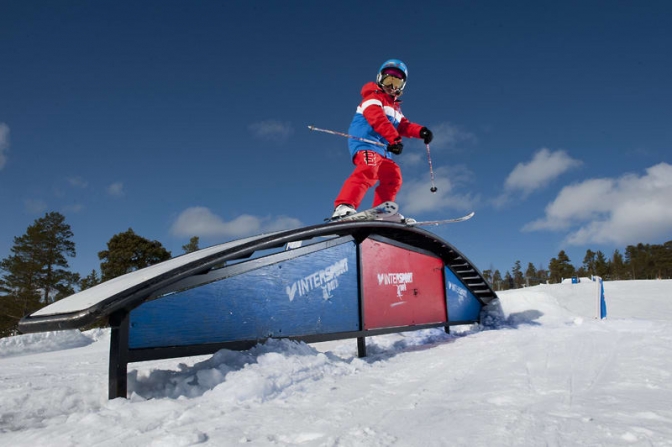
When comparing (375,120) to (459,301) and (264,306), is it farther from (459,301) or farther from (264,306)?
(459,301)

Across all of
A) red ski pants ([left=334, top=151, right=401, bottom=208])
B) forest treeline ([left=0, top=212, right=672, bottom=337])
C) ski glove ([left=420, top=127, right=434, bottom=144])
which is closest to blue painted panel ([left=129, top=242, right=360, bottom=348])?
red ski pants ([left=334, top=151, right=401, bottom=208])

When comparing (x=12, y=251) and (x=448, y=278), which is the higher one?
(x=12, y=251)

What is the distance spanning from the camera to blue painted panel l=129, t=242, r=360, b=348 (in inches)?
102

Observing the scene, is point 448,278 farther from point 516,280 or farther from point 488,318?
point 516,280

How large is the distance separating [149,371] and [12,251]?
37.0 meters

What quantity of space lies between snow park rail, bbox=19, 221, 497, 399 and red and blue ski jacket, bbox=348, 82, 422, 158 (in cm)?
117

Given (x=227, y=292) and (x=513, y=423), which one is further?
(x=227, y=292)

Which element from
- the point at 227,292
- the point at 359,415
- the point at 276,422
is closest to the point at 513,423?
the point at 359,415

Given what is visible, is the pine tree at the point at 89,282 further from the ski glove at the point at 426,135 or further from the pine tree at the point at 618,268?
the pine tree at the point at 618,268

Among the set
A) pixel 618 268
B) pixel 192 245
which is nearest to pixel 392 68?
pixel 192 245

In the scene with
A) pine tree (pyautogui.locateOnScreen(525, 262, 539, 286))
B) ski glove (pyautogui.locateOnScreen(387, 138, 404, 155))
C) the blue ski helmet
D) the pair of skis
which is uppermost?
the blue ski helmet

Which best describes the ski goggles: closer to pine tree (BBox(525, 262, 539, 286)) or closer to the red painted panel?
the red painted panel

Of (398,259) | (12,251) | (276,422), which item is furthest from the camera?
(12,251)

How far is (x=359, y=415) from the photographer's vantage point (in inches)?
74.1
